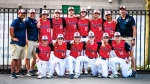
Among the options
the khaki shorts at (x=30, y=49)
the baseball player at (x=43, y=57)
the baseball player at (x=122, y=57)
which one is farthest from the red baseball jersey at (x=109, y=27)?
the khaki shorts at (x=30, y=49)

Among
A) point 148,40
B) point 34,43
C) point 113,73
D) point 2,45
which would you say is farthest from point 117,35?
point 2,45

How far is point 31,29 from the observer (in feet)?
42.2

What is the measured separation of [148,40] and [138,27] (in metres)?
0.70

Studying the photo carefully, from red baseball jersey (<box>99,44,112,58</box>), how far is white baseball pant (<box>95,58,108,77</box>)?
0.52ft

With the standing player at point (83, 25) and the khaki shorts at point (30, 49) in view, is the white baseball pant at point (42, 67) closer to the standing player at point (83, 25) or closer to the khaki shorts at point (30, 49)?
the khaki shorts at point (30, 49)

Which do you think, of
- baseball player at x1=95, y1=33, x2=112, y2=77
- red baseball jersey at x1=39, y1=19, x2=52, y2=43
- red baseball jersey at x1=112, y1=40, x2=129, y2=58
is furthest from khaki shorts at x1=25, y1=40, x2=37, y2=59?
red baseball jersey at x1=112, y1=40, x2=129, y2=58

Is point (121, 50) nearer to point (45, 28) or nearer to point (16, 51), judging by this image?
point (45, 28)

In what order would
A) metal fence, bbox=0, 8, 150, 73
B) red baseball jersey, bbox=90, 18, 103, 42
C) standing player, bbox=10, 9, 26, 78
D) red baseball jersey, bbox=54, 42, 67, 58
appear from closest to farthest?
1. standing player, bbox=10, 9, 26, 78
2. red baseball jersey, bbox=54, 42, 67, 58
3. red baseball jersey, bbox=90, 18, 103, 42
4. metal fence, bbox=0, 8, 150, 73

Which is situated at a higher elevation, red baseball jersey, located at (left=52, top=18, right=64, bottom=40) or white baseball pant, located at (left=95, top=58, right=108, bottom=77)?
A: red baseball jersey, located at (left=52, top=18, right=64, bottom=40)

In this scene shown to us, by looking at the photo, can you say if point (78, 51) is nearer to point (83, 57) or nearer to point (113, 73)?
point (83, 57)

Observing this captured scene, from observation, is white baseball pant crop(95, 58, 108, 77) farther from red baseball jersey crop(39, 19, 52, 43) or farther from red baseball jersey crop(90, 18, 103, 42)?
red baseball jersey crop(39, 19, 52, 43)

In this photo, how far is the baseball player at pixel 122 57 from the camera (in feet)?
42.4

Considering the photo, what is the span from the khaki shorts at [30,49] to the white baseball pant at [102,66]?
201cm

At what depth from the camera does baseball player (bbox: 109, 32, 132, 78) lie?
12920 mm
